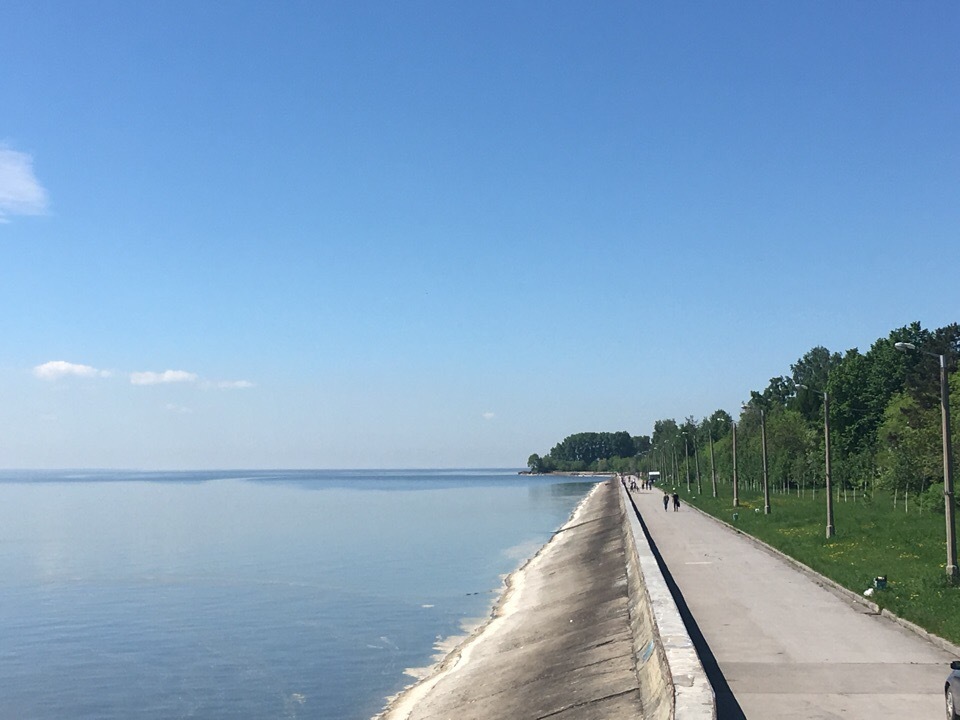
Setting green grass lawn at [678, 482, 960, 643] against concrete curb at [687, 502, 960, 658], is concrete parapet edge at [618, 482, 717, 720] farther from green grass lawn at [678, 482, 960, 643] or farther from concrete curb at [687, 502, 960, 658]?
green grass lawn at [678, 482, 960, 643]

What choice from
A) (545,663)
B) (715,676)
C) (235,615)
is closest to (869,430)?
(235,615)

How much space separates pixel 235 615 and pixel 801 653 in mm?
25187

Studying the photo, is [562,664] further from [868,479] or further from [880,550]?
[868,479]

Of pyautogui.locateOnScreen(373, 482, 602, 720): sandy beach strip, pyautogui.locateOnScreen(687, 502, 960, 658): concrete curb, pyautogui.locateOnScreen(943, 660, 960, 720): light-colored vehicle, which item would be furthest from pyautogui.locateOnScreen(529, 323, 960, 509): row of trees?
pyautogui.locateOnScreen(943, 660, 960, 720): light-colored vehicle

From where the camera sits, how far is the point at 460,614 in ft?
118

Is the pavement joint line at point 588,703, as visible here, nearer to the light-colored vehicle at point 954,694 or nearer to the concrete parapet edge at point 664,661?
the concrete parapet edge at point 664,661

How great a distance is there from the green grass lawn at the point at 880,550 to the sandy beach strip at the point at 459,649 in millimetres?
9891

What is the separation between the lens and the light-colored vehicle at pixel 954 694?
11.4m

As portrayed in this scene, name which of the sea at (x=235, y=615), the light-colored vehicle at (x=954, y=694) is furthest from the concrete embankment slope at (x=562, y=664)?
the light-colored vehicle at (x=954, y=694)

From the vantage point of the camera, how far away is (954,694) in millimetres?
11523

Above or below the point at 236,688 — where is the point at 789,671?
above

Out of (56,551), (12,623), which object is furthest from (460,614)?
(56,551)

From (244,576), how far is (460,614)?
54.9 ft

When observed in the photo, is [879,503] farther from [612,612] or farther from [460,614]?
[612,612]
